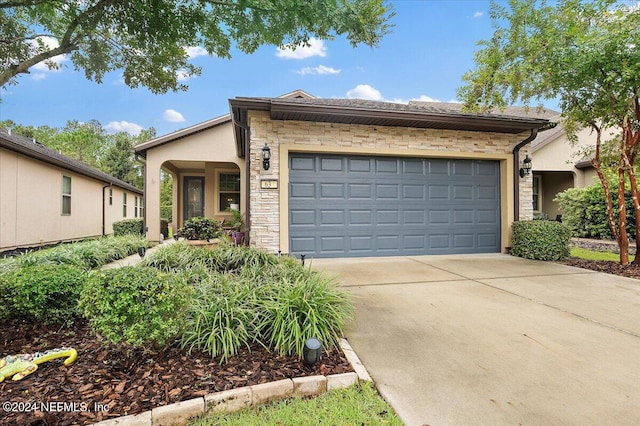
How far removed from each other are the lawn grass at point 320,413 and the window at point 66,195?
1246 cm

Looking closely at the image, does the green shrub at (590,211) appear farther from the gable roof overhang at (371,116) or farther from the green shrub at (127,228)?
the green shrub at (127,228)

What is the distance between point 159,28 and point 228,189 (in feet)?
29.3

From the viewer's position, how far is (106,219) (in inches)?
589

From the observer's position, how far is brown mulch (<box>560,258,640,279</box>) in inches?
226

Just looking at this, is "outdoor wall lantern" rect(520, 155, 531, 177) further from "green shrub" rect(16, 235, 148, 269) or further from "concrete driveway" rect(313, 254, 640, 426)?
"green shrub" rect(16, 235, 148, 269)

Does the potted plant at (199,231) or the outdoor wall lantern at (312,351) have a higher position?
the potted plant at (199,231)

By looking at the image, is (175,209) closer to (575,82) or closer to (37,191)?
(37,191)

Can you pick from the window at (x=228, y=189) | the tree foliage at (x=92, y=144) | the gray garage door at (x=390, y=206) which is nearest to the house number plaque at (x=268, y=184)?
the gray garage door at (x=390, y=206)

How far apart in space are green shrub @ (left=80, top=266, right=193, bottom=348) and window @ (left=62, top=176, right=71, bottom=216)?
11333 millimetres

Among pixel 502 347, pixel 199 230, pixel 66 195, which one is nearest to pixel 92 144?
pixel 66 195

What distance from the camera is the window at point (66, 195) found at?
10945mm

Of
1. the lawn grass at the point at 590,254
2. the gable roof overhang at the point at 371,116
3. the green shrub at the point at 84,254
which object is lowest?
the lawn grass at the point at 590,254

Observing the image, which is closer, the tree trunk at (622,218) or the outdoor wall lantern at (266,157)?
the tree trunk at (622,218)

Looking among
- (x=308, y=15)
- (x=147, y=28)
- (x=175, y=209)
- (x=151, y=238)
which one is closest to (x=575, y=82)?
(x=308, y=15)
